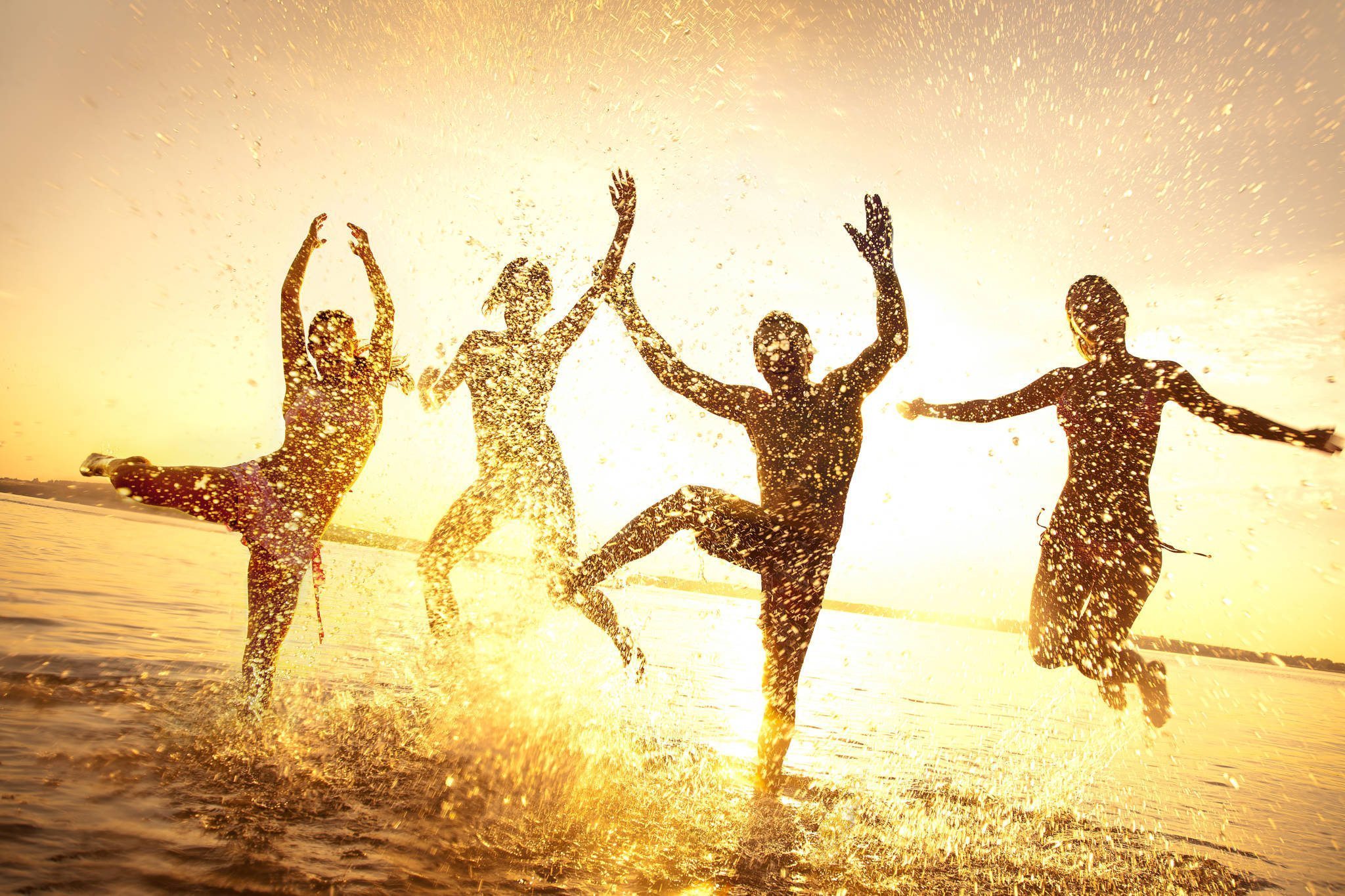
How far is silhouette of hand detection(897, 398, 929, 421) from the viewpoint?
511cm

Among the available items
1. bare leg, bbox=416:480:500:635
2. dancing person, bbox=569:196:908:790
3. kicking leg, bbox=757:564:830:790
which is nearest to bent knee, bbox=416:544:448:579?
bare leg, bbox=416:480:500:635

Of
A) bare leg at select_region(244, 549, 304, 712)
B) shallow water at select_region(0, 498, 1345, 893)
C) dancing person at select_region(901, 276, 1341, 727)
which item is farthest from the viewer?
dancing person at select_region(901, 276, 1341, 727)

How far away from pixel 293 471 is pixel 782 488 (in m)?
2.89

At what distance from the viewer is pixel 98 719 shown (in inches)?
143

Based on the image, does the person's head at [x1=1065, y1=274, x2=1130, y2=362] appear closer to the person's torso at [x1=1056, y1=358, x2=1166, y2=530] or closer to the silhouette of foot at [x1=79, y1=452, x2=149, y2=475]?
the person's torso at [x1=1056, y1=358, x2=1166, y2=530]

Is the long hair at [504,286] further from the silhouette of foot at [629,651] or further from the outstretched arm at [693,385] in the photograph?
the silhouette of foot at [629,651]

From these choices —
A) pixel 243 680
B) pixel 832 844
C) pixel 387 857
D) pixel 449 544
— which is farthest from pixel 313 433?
pixel 832 844

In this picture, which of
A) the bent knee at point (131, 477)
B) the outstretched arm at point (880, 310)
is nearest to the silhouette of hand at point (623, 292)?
the outstretched arm at point (880, 310)

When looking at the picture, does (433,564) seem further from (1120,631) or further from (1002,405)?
(1120,631)

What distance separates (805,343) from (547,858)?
299cm

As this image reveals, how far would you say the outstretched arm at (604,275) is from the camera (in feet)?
15.1

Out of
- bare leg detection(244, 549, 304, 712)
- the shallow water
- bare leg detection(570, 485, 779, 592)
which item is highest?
bare leg detection(570, 485, 779, 592)

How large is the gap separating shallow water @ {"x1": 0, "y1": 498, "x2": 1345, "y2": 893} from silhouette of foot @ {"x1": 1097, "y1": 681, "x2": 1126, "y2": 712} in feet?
1.64

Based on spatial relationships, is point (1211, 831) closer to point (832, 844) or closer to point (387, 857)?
point (832, 844)
